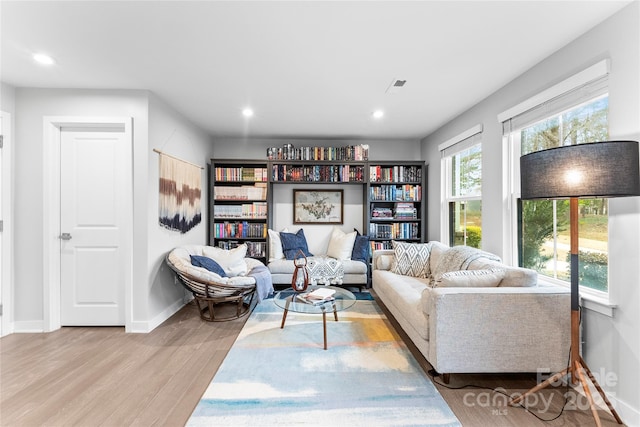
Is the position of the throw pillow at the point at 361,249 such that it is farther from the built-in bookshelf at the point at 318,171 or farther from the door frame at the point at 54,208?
the door frame at the point at 54,208

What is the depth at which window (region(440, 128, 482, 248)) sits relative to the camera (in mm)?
3504

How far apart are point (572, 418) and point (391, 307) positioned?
1.53 meters

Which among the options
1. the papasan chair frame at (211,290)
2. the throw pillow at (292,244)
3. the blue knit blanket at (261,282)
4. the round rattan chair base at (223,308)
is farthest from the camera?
the throw pillow at (292,244)

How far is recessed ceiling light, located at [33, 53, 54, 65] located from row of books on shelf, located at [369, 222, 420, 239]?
416 cm

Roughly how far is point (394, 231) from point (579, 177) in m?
3.32

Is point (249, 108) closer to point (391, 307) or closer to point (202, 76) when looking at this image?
point (202, 76)

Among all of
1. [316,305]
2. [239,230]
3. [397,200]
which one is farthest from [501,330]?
[239,230]

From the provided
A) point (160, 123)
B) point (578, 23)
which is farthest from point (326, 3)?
point (160, 123)

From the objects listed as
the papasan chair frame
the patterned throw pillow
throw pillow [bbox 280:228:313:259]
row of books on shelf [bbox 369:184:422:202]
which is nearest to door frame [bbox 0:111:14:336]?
the papasan chair frame

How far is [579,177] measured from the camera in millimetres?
1569

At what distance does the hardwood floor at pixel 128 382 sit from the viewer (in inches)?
69.2

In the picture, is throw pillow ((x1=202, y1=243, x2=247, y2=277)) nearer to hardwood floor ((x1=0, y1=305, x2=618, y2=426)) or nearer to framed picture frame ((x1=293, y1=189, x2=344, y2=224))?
hardwood floor ((x1=0, y1=305, x2=618, y2=426))

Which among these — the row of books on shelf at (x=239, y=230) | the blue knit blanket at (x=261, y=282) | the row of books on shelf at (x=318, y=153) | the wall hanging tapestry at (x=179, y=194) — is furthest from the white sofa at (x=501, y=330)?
the row of books on shelf at (x=239, y=230)

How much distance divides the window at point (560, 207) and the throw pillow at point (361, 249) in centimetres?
213
